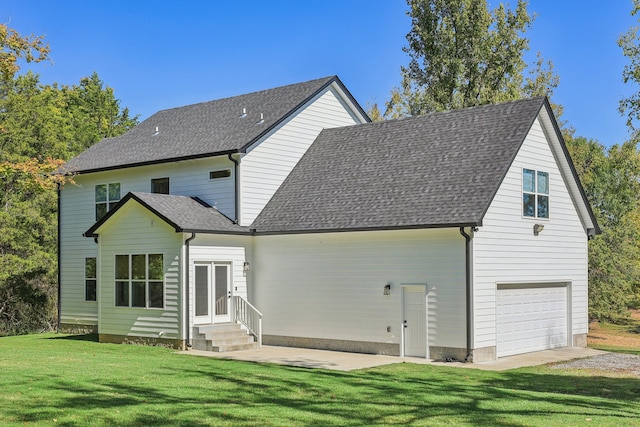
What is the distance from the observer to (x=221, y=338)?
2205 cm

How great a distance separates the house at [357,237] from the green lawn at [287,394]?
276 cm

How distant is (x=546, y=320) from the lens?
2294 centimetres

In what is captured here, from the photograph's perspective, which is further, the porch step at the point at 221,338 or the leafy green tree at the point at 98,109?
the leafy green tree at the point at 98,109

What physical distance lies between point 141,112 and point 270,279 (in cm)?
4058

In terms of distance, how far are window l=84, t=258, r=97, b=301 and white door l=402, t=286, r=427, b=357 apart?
530 inches

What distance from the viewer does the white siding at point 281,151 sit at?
24.6 m

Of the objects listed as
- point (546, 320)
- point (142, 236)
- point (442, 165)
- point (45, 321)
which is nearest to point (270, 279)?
point (142, 236)

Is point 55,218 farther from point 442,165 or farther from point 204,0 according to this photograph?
point 442,165

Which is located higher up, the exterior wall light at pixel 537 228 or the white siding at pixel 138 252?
the exterior wall light at pixel 537 228

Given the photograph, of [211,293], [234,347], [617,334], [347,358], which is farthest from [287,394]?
[617,334]

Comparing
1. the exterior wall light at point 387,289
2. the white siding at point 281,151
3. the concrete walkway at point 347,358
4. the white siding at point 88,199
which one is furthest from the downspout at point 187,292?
the exterior wall light at point 387,289

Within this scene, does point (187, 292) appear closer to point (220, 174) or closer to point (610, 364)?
point (220, 174)

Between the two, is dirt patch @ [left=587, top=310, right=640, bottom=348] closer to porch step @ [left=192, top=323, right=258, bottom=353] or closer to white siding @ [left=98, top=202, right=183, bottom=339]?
porch step @ [left=192, top=323, right=258, bottom=353]

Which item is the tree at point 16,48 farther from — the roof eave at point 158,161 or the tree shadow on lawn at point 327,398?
the tree shadow on lawn at point 327,398
